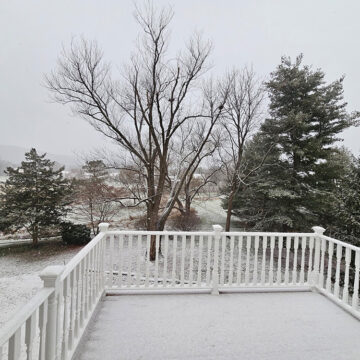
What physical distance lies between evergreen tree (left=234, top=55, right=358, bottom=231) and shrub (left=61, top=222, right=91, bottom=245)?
8625 millimetres

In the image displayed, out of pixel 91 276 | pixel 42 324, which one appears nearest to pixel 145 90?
pixel 91 276

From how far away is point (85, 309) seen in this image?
210cm

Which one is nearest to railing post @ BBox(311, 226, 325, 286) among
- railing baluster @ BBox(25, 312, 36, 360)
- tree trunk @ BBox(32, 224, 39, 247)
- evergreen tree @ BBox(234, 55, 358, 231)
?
railing baluster @ BBox(25, 312, 36, 360)

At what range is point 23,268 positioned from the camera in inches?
397

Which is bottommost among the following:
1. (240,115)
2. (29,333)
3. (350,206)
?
(350,206)

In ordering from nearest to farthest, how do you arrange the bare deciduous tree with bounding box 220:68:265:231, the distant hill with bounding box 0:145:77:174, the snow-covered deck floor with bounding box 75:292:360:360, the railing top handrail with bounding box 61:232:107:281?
the railing top handrail with bounding box 61:232:107:281
the snow-covered deck floor with bounding box 75:292:360:360
the bare deciduous tree with bounding box 220:68:265:231
the distant hill with bounding box 0:145:77:174

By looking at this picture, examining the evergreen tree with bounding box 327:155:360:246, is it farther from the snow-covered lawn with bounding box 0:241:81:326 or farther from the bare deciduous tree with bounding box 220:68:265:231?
the snow-covered lawn with bounding box 0:241:81:326

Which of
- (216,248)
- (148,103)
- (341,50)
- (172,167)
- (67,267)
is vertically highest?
(341,50)

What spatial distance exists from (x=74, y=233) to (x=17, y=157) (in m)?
5.29

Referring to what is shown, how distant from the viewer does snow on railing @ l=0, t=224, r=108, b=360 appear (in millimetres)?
976

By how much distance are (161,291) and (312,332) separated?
156 cm

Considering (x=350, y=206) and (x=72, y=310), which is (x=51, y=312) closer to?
(x=72, y=310)

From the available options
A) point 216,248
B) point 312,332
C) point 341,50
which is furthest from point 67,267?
point 341,50

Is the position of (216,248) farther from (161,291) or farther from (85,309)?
(85,309)
